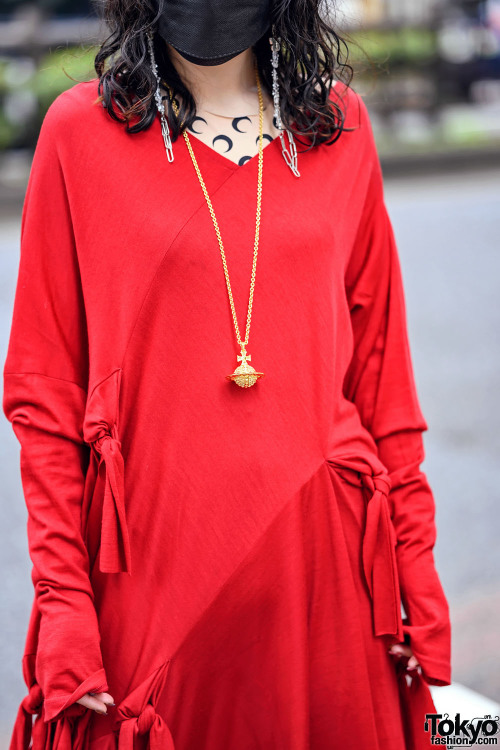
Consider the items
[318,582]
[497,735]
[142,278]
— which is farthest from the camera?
[497,735]

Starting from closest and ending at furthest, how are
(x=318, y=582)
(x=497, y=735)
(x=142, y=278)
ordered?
(x=142, y=278) → (x=318, y=582) → (x=497, y=735)

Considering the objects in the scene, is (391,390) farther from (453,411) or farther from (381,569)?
(453,411)

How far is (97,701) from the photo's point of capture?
149cm

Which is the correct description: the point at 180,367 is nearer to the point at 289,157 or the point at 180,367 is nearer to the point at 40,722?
the point at 289,157

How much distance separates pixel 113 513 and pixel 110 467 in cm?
7

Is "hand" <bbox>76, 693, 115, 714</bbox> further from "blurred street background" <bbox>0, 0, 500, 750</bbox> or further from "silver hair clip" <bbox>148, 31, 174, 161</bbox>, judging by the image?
"blurred street background" <bbox>0, 0, 500, 750</bbox>

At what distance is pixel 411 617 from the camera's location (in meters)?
1.69

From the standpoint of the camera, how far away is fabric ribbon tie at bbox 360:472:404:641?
1.65 m

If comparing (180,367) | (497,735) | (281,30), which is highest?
(281,30)

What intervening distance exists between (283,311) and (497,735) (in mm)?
1746

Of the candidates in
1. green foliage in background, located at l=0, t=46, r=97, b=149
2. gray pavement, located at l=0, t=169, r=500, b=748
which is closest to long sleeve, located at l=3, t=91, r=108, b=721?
gray pavement, located at l=0, t=169, r=500, b=748

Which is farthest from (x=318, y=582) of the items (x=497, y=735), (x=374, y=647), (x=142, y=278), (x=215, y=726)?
(x=497, y=735)

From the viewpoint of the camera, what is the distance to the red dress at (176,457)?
4.98ft

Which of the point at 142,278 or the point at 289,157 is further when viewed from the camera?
the point at 289,157
